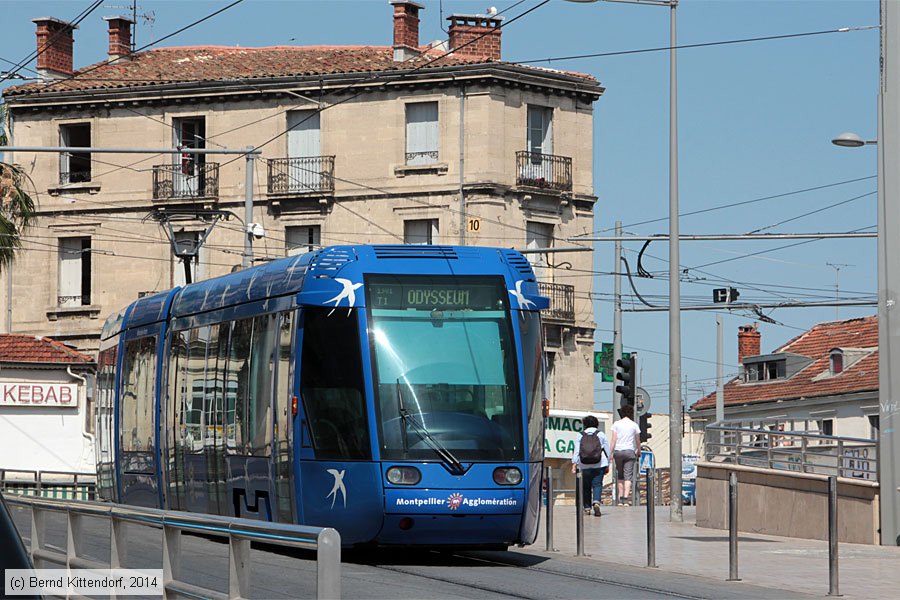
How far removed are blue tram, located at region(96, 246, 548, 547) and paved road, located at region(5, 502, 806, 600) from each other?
573 millimetres

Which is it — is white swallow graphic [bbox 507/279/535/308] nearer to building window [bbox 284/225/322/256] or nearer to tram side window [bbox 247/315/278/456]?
tram side window [bbox 247/315/278/456]

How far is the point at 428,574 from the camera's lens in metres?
15.0

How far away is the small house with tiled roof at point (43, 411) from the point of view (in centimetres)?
4666

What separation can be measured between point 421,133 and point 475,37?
3551mm

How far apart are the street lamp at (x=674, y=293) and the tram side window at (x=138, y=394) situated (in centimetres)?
798

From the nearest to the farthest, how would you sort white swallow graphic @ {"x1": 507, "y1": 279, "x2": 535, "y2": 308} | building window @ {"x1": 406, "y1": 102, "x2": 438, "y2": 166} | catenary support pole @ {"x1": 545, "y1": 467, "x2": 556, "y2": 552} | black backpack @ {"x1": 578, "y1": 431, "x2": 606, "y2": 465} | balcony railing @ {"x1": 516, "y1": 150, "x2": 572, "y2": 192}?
1. white swallow graphic @ {"x1": 507, "y1": 279, "x2": 535, "y2": 308}
2. catenary support pole @ {"x1": 545, "y1": 467, "x2": 556, "y2": 552}
3. black backpack @ {"x1": 578, "y1": 431, "x2": 606, "y2": 465}
4. building window @ {"x1": 406, "y1": 102, "x2": 438, "y2": 166}
5. balcony railing @ {"x1": 516, "y1": 150, "x2": 572, "y2": 192}

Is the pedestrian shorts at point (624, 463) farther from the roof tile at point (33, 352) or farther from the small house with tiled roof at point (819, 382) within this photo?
the small house with tiled roof at point (819, 382)

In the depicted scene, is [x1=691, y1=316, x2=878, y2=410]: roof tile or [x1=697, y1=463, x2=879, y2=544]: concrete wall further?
[x1=691, y1=316, x2=878, y2=410]: roof tile

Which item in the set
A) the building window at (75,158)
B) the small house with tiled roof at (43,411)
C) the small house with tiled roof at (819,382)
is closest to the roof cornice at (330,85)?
the building window at (75,158)

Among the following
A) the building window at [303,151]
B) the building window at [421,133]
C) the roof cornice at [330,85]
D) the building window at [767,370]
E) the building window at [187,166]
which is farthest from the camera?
the building window at [767,370]

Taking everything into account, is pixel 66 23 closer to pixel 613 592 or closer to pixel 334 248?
pixel 334 248

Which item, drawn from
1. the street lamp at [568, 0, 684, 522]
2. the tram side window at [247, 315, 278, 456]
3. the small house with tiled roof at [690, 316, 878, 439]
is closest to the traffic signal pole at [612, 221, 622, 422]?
the small house with tiled roof at [690, 316, 878, 439]

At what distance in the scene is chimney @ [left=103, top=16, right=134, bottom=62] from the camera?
56.0 meters

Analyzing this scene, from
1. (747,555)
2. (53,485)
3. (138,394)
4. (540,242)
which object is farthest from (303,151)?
(747,555)
